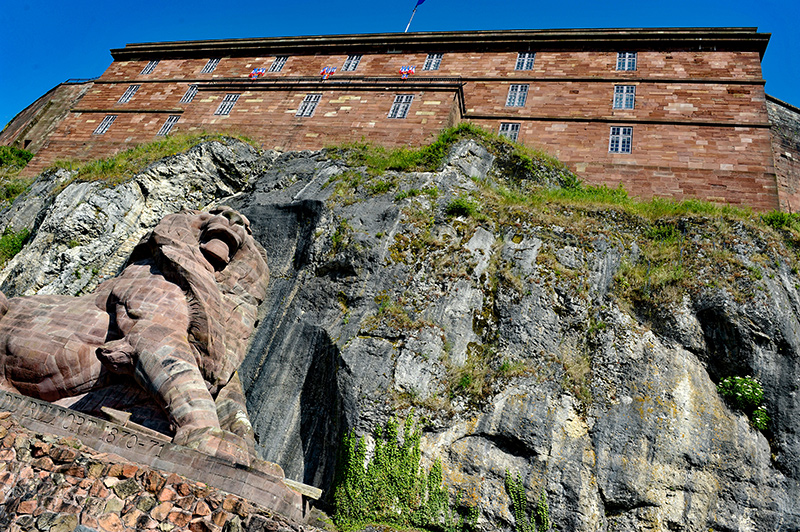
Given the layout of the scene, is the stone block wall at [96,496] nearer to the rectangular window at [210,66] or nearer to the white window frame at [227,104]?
the white window frame at [227,104]

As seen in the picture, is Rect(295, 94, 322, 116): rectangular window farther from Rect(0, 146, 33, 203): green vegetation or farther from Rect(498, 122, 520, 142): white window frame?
Rect(0, 146, 33, 203): green vegetation

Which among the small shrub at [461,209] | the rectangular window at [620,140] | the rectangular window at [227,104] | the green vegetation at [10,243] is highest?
the rectangular window at [620,140]

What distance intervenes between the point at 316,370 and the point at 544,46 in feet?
59.8

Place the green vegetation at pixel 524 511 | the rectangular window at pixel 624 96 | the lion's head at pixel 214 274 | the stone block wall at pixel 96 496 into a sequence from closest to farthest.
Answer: the stone block wall at pixel 96 496 < the green vegetation at pixel 524 511 < the lion's head at pixel 214 274 < the rectangular window at pixel 624 96

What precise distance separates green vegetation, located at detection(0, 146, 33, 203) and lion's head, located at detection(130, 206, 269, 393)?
12.2 meters

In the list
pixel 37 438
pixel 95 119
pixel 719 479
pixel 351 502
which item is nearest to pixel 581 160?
pixel 719 479

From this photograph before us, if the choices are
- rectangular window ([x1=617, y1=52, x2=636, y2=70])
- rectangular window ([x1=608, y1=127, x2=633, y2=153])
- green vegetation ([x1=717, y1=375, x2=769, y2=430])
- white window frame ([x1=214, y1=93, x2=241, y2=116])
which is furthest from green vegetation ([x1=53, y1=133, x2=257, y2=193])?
green vegetation ([x1=717, y1=375, x2=769, y2=430])

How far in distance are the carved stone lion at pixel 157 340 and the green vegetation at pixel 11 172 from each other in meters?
12.9

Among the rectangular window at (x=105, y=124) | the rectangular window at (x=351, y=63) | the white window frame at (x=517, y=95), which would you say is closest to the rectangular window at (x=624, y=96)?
the white window frame at (x=517, y=95)

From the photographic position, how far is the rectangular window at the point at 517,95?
2320 centimetres

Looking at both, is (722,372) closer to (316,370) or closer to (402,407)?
(402,407)

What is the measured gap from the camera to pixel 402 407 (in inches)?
410

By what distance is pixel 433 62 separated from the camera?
2512 centimetres

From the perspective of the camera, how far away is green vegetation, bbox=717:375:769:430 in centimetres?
1062
